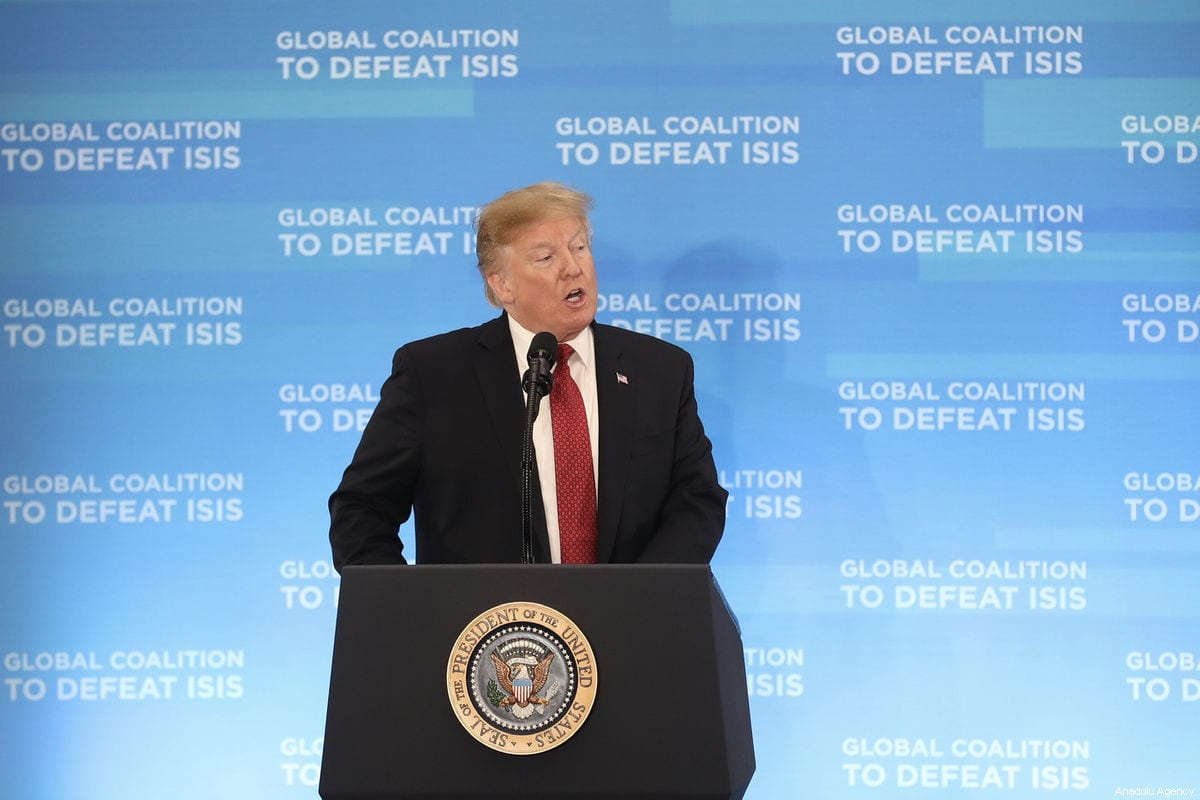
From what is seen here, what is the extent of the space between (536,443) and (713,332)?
100 centimetres

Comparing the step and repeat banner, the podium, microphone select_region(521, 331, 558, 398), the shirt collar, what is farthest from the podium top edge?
the step and repeat banner

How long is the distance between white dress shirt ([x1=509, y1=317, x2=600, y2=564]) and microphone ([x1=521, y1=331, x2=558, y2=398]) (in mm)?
441

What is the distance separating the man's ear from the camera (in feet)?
8.18

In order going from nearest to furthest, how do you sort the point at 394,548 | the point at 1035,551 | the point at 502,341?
the point at 394,548
the point at 502,341
the point at 1035,551

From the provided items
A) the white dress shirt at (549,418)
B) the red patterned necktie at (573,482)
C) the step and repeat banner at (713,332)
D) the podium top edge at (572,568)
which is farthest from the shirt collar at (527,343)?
the podium top edge at (572,568)

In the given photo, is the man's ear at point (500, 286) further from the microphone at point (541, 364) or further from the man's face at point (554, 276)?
the microphone at point (541, 364)

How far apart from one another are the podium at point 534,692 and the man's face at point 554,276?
0.93 meters

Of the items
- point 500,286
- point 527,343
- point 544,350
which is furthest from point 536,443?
point 544,350

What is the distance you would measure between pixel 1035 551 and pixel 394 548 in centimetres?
169

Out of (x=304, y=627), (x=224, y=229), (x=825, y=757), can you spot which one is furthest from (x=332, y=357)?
(x=825, y=757)

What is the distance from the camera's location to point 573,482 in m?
2.33

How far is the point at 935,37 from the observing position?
323 centimetres

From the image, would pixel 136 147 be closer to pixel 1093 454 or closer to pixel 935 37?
pixel 935 37

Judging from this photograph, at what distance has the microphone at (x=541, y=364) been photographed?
1.76 meters
